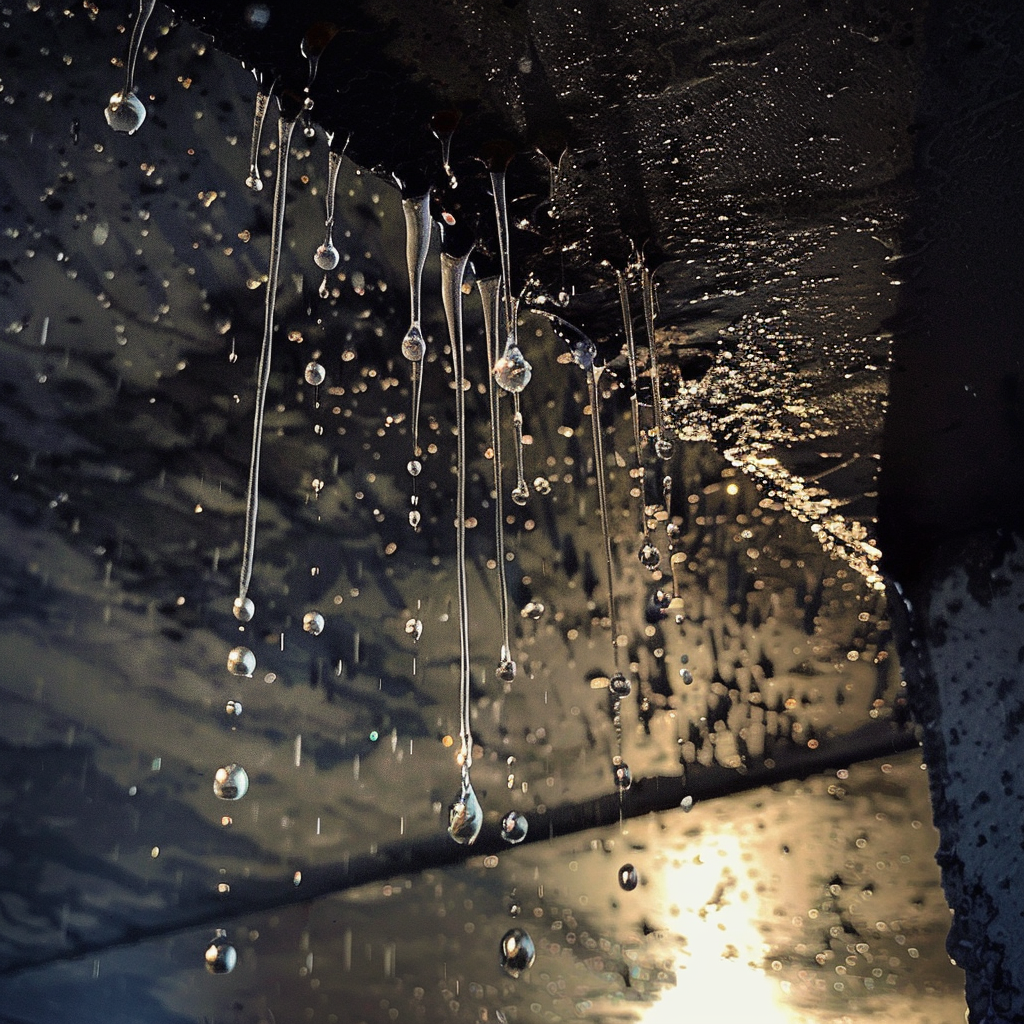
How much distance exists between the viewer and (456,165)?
1.15m

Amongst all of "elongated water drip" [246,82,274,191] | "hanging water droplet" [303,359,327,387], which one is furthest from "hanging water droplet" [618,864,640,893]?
"elongated water drip" [246,82,274,191]

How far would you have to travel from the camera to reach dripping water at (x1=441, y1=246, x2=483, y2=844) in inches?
54.9

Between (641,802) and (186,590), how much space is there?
1516mm

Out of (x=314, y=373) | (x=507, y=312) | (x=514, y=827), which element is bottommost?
(x=514, y=827)

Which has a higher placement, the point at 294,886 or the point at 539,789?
the point at 539,789

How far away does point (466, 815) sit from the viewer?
2.31m

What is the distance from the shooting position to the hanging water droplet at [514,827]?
2.86 m

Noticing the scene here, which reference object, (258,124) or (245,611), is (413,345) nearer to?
(258,124)

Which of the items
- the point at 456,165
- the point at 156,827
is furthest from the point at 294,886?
the point at 456,165

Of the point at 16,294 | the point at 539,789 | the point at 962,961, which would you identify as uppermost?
the point at 16,294

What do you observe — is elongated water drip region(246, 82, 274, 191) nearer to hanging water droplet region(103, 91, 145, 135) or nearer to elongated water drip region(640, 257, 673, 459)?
hanging water droplet region(103, 91, 145, 135)

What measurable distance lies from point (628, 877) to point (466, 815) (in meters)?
0.98

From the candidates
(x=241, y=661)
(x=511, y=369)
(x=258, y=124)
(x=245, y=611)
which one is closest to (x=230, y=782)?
(x=241, y=661)

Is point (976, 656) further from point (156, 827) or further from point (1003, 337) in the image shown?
point (156, 827)
